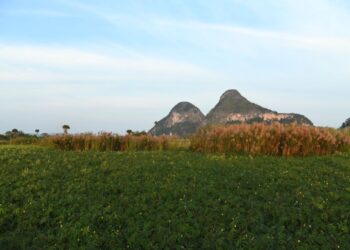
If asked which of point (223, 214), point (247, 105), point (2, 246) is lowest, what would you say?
point (2, 246)

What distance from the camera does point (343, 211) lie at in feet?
33.8

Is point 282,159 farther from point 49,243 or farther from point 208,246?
point 49,243

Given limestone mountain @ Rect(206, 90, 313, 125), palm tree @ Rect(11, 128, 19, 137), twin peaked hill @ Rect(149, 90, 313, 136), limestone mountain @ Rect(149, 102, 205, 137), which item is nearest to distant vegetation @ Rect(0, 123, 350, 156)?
palm tree @ Rect(11, 128, 19, 137)

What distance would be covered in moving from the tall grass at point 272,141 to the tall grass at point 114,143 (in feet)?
5.95

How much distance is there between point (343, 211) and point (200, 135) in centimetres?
910

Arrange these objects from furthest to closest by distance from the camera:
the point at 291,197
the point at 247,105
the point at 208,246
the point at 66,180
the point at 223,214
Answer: the point at 247,105
the point at 66,180
the point at 291,197
the point at 223,214
the point at 208,246

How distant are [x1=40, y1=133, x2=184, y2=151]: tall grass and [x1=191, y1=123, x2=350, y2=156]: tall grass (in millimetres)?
1813

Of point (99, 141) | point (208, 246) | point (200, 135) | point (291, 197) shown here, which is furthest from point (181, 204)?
point (99, 141)

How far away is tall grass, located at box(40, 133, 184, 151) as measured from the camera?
19.5m

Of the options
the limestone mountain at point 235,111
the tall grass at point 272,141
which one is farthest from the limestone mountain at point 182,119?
the tall grass at point 272,141

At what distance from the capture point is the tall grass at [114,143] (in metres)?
19.5

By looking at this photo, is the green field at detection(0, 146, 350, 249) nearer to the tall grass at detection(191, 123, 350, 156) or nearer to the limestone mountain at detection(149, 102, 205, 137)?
the tall grass at detection(191, 123, 350, 156)

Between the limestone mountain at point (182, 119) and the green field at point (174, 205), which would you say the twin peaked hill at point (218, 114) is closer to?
the limestone mountain at point (182, 119)

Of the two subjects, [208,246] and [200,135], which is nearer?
[208,246]
